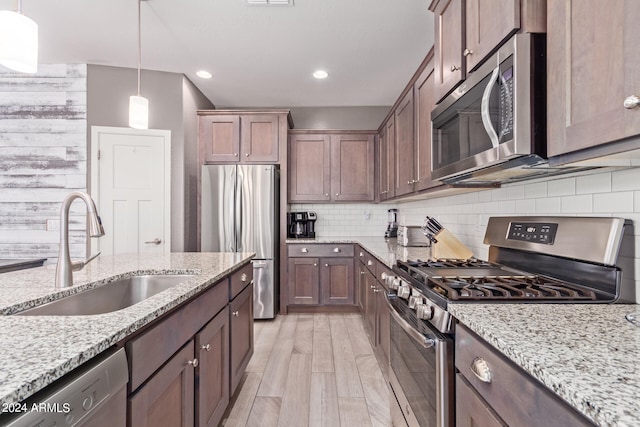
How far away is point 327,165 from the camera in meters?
3.95

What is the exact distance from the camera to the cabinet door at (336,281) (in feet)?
11.9

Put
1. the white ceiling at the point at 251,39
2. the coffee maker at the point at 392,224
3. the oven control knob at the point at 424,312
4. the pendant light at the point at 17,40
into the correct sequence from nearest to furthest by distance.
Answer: the oven control knob at the point at 424,312 → the pendant light at the point at 17,40 → the white ceiling at the point at 251,39 → the coffee maker at the point at 392,224

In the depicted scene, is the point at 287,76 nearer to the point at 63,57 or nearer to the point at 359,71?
the point at 359,71

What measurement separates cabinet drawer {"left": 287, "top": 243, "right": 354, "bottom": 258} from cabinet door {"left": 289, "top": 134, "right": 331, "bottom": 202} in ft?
2.10

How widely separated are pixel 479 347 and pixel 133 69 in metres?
3.81

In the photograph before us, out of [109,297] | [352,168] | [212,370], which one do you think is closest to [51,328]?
[109,297]

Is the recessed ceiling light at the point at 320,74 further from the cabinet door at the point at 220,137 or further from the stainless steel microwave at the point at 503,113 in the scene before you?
the stainless steel microwave at the point at 503,113

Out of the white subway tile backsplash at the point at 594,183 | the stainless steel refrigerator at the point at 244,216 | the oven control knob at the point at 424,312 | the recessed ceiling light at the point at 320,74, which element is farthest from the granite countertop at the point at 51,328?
the recessed ceiling light at the point at 320,74

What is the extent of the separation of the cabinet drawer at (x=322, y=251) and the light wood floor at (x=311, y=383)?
85cm

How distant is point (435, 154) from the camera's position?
1.76 m

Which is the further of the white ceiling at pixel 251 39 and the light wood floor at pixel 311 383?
the white ceiling at pixel 251 39

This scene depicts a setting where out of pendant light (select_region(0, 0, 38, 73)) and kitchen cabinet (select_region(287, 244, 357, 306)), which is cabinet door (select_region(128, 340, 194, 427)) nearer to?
pendant light (select_region(0, 0, 38, 73))

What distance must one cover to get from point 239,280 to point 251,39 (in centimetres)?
201

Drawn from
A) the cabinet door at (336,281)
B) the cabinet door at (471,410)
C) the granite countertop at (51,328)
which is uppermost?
the granite countertop at (51,328)
